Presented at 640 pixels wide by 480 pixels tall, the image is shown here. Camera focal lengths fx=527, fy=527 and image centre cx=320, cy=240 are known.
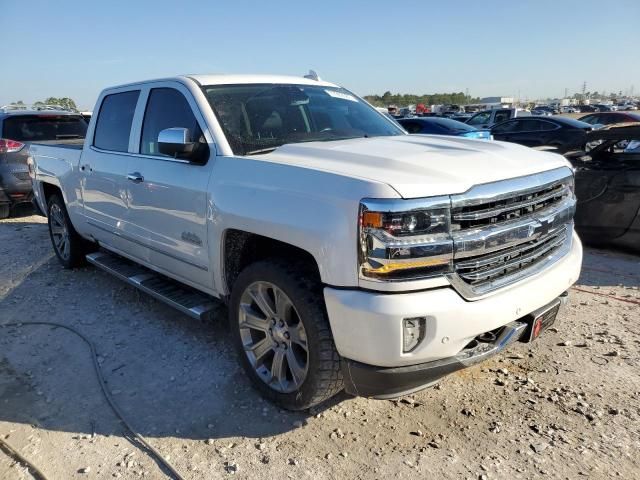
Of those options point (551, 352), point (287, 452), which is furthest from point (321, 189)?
point (551, 352)

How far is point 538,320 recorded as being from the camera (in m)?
2.84

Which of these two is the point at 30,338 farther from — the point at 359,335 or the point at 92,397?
the point at 359,335

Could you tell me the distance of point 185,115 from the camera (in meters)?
3.74

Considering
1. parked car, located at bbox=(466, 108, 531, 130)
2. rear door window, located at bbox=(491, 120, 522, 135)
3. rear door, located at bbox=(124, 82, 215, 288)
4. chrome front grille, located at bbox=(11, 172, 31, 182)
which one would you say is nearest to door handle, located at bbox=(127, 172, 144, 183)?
rear door, located at bbox=(124, 82, 215, 288)

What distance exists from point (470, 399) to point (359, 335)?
1.15 meters

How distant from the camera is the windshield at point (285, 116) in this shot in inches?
139

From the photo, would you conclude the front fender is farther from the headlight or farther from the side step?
the side step

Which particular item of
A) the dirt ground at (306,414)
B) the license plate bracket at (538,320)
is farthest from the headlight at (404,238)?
the dirt ground at (306,414)

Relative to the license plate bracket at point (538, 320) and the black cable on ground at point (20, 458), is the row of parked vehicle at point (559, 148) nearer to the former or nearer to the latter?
the license plate bracket at point (538, 320)

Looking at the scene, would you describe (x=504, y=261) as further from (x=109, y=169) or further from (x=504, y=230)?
(x=109, y=169)

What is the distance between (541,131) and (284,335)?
42.1 feet

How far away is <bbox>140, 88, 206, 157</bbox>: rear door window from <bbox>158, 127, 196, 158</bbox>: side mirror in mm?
166

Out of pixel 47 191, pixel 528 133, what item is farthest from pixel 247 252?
pixel 528 133

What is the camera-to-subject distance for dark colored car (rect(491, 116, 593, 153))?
13539mm
